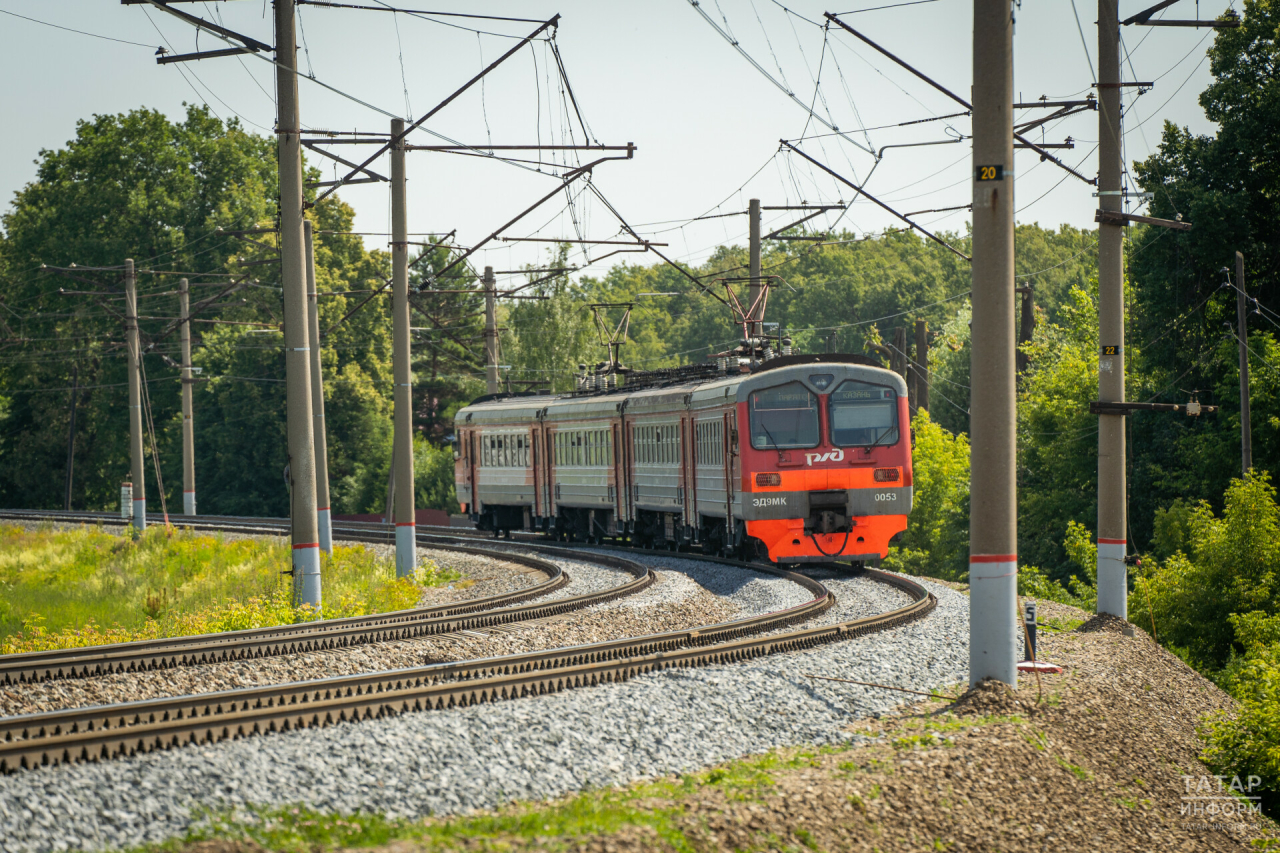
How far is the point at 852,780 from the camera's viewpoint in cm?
720

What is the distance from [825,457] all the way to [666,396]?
4504mm

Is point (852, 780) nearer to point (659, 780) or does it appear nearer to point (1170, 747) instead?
point (659, 780)

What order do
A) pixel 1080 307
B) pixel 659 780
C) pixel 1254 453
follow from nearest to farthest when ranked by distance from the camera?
pixel 659 780 < pixel 1254 453 < pixel 1080 307

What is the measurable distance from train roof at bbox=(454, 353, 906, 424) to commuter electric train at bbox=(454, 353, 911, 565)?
1.4 inches

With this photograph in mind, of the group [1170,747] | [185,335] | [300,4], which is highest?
[300,4]

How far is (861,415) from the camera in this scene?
2025 cm

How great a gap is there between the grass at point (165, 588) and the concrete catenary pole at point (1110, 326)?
8.75 metres

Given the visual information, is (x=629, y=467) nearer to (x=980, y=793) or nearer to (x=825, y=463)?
(x=825, y=463)

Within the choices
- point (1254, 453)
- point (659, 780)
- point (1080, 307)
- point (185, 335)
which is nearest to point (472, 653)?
point (659, 780)

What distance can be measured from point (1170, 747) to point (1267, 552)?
348 inches

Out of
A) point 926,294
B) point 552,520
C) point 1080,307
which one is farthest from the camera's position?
point 926,294

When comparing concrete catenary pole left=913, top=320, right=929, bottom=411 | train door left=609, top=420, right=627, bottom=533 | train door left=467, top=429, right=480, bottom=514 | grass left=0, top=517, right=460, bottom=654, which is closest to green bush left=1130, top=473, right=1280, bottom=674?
grass left=0, top=517, right=460, bottom=654

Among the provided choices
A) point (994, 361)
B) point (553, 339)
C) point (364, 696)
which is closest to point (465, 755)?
point (364, 696)

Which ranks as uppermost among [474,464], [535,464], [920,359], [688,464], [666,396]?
[920,359]
